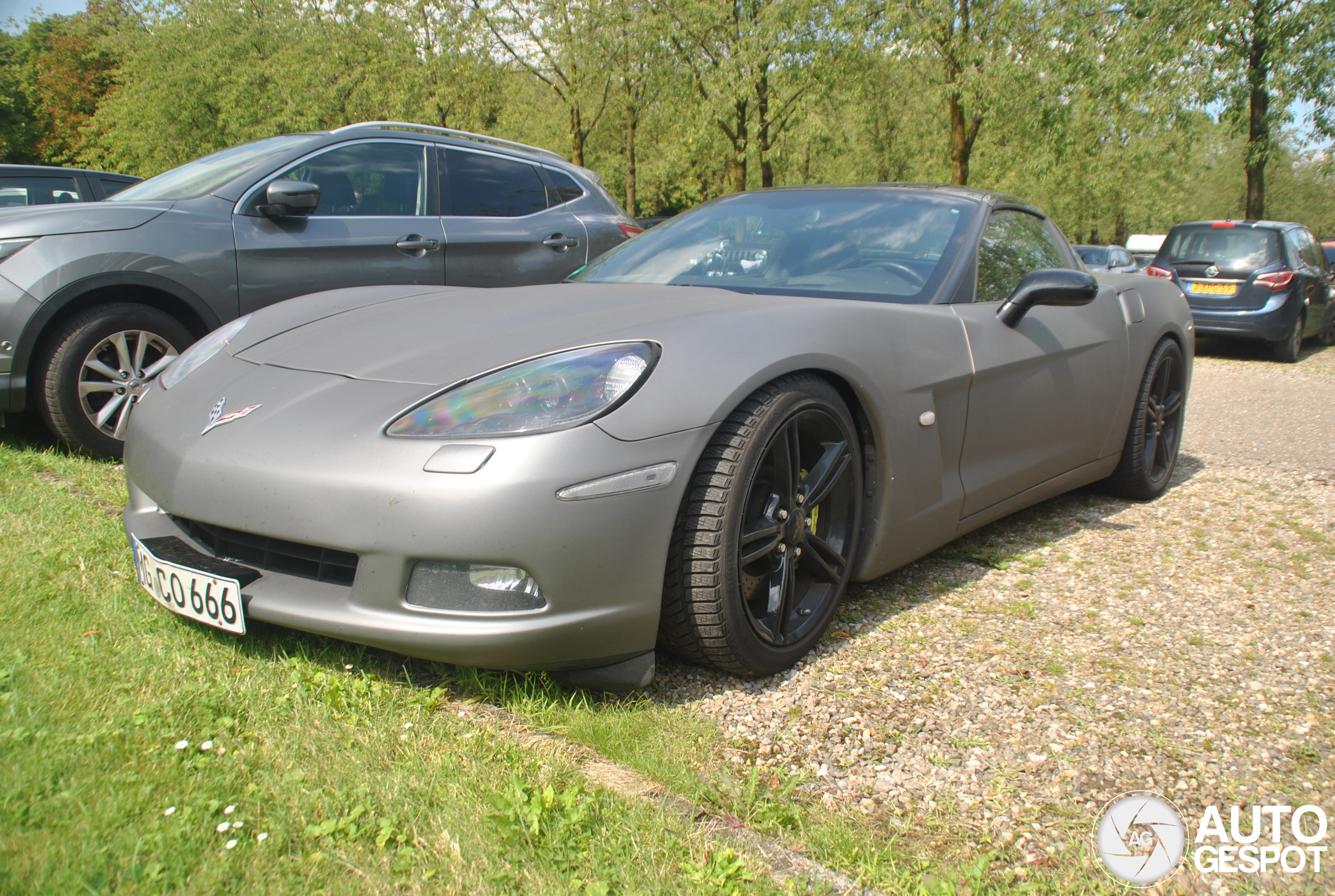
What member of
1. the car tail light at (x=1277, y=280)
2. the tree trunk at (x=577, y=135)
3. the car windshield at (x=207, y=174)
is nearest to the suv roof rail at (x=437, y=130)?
the car windshield at (x=207, y=174)

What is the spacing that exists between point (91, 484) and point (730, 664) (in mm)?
2607

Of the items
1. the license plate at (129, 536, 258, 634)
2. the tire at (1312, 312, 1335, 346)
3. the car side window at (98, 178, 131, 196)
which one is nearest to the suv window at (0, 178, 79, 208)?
the car side window at (98, 178, 131, 196)

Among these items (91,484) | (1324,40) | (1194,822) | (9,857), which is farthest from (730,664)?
(1324,40)

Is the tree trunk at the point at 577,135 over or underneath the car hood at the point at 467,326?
over

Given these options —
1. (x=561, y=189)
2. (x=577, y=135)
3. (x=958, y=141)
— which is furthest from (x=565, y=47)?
(x=561, y=189)

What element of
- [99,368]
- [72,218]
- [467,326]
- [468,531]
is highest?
[72,218]

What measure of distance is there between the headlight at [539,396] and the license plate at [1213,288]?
11050 millimetres

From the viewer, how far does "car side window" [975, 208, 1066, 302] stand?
129 inches

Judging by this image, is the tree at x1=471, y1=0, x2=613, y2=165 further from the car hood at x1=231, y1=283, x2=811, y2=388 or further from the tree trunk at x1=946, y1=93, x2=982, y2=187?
the car hood at x1=231, y1=283, x2=811, y2=388

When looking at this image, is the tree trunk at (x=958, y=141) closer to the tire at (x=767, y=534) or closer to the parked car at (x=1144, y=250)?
the parked car at (x=1144, y=250)

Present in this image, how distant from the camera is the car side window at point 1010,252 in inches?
129

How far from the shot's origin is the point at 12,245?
3.88 m

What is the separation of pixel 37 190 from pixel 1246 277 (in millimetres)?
12026

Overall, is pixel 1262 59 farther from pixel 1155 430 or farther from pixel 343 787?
Answer: pixel 343 787
